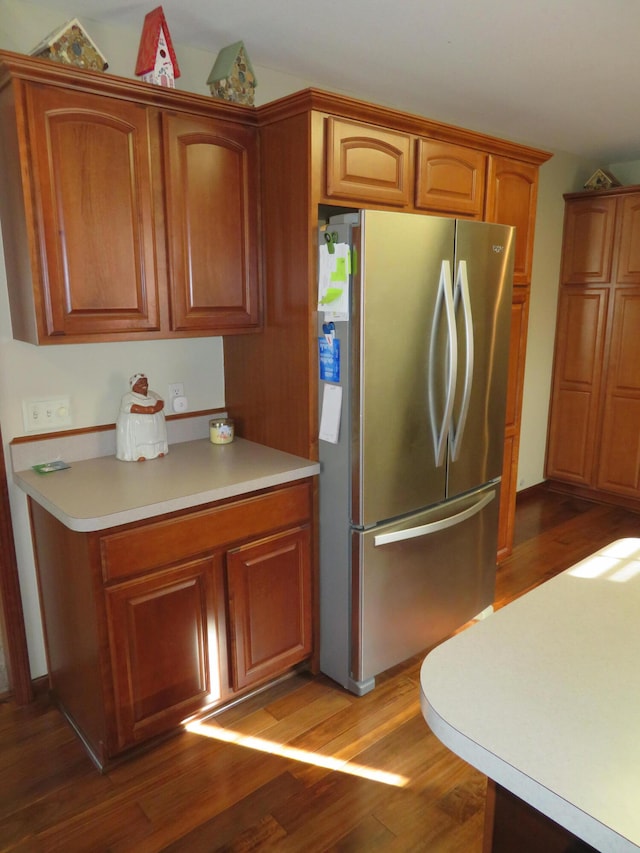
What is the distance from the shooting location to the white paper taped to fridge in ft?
6.74

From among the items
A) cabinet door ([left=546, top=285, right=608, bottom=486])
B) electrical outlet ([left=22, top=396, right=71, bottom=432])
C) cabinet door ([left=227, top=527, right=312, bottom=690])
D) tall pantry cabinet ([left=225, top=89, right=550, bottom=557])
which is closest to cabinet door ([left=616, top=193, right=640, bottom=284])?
cabinet door ([left=546, top=285, right=608, bottom=486])

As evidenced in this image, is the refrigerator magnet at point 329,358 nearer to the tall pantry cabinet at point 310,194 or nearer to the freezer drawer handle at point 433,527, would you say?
the tall pantry cabinet at point 310,194

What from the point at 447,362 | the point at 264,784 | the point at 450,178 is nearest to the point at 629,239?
the point at 450,178

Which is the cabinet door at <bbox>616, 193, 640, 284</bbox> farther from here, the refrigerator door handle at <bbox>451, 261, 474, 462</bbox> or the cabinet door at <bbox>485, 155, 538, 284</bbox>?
the refrigerator door handle at <bbox>451, 261, 474, 462</bbox>

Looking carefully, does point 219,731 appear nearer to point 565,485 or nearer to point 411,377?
point 411,377

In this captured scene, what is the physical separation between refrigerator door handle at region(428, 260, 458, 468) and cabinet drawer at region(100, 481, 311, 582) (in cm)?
53

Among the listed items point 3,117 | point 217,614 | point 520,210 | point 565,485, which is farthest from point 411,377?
point 565,485

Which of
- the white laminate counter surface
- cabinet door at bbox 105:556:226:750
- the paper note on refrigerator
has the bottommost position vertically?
cabinet door at bbox 105:556:226:750

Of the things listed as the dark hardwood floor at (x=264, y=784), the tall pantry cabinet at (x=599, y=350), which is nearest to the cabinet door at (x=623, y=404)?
the tall pantry cabinet at (x=599, y=350)

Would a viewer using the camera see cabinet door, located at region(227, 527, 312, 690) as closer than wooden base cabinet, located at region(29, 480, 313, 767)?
No

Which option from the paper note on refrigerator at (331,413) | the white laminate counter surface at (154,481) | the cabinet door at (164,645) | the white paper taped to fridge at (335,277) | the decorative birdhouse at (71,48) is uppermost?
the decorative birdhouse at (71,48)

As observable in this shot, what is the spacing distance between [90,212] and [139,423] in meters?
0.74

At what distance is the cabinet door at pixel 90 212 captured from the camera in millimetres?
1812

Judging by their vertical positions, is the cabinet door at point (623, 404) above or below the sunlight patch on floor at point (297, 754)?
above
